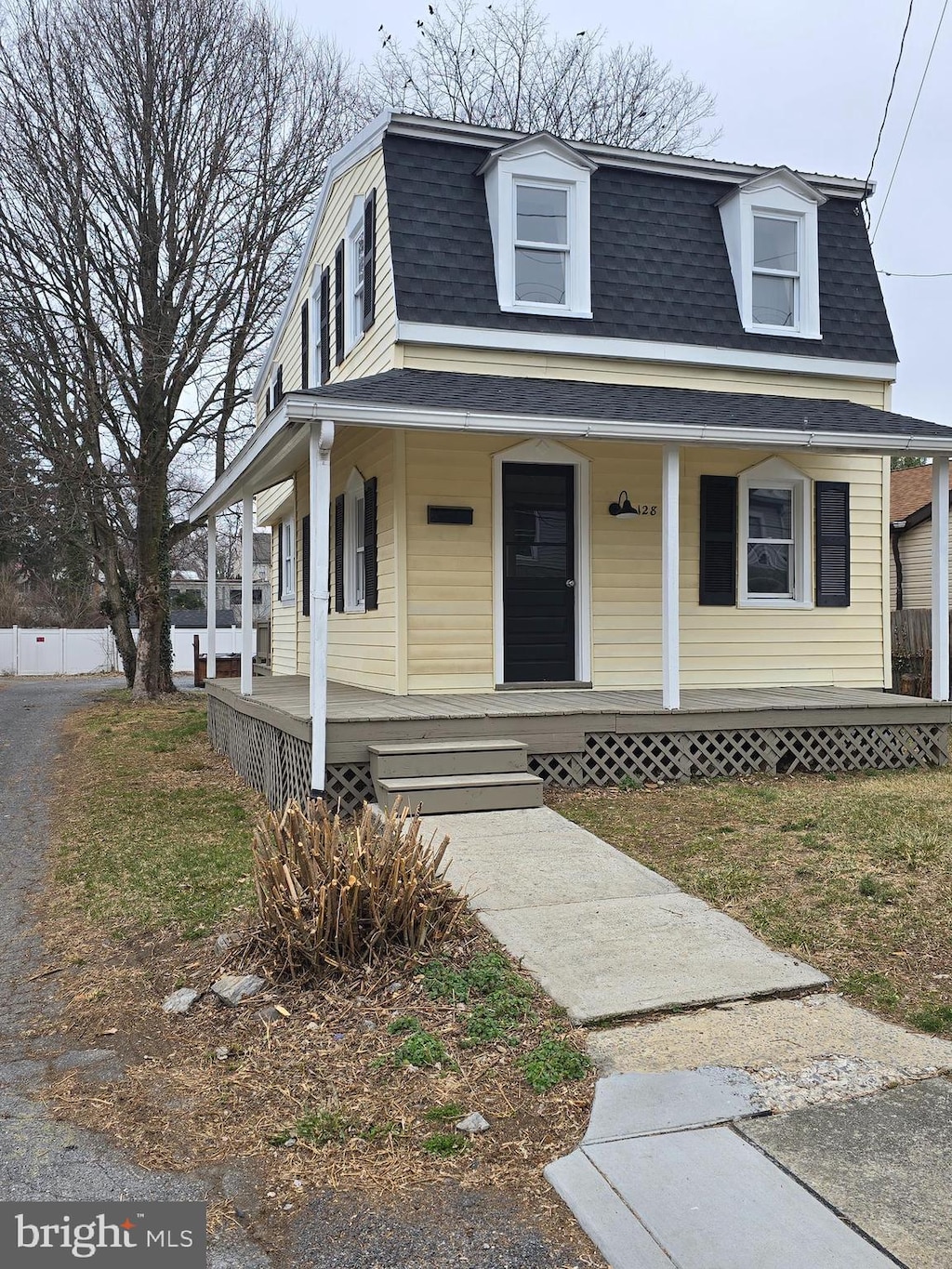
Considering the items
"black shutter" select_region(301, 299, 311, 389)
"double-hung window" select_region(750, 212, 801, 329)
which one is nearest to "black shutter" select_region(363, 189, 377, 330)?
"black shutter" select_region(301, 299, 311, 389)

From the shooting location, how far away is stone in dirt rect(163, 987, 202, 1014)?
13.7 ft

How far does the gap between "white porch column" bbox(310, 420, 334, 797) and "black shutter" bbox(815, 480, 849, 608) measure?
5600 millimetres

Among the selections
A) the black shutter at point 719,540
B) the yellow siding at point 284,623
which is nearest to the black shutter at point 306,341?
the yellow siding at point 284,623

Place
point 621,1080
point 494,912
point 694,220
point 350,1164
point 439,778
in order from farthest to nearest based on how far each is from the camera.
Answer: point 694,220 < point 439,778 < point 494,912 < point 621,1080 < point 350,1164

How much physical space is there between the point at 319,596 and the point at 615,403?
3.37 metres

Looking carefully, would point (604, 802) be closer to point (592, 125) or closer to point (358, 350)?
point (358, 350)

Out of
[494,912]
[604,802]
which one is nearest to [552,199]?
[604,802]

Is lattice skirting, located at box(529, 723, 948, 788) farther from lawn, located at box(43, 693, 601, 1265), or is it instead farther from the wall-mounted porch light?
lawn, located at box(43, 693, 601, 1265)

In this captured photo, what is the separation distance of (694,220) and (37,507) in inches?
500

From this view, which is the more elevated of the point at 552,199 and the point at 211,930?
the point at 552,199

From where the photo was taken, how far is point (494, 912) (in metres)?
4.95

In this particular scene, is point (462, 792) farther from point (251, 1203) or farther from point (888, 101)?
point (888, 101)

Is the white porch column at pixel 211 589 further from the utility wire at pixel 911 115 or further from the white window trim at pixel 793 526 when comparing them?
the utility wire at pixel 911 115

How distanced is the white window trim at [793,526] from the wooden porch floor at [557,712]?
3.07ft
